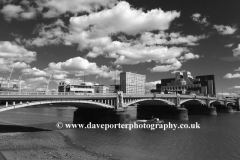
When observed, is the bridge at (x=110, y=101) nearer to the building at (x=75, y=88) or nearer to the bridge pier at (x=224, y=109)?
the bridge pier at (x=224, y=109)

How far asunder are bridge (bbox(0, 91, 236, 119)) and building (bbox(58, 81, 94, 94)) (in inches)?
2927

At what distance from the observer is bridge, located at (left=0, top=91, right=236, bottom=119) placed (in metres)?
33.7

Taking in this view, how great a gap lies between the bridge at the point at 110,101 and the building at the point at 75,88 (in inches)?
2927

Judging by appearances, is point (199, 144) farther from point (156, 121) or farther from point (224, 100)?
point (224, 100)

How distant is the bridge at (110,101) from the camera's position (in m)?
33.7

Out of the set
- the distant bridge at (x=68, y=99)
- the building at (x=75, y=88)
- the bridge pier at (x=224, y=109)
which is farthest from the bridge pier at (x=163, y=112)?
the building at (x=75, y=88)

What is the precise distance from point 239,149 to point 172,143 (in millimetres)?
10041

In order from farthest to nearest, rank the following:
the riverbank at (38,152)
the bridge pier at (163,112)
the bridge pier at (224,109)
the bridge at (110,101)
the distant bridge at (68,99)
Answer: the bridge pier at (224,109)
the bridge pier at (163,112)
the bridge at (110,101)
the distant bridge at (68,99)
the riverbank at (38,152)

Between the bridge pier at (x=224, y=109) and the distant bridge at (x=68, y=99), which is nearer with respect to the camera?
the distant bridge at (x=68, y=99)

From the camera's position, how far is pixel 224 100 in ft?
395

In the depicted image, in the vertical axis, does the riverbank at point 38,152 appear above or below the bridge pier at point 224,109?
above

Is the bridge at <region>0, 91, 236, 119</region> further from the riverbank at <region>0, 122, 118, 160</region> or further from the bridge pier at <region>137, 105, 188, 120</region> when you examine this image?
the riverbank at <region>0, 122, 118, 160</region>

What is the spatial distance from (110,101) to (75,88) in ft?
330

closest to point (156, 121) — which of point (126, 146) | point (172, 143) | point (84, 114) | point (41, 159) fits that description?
point (84, 114)
